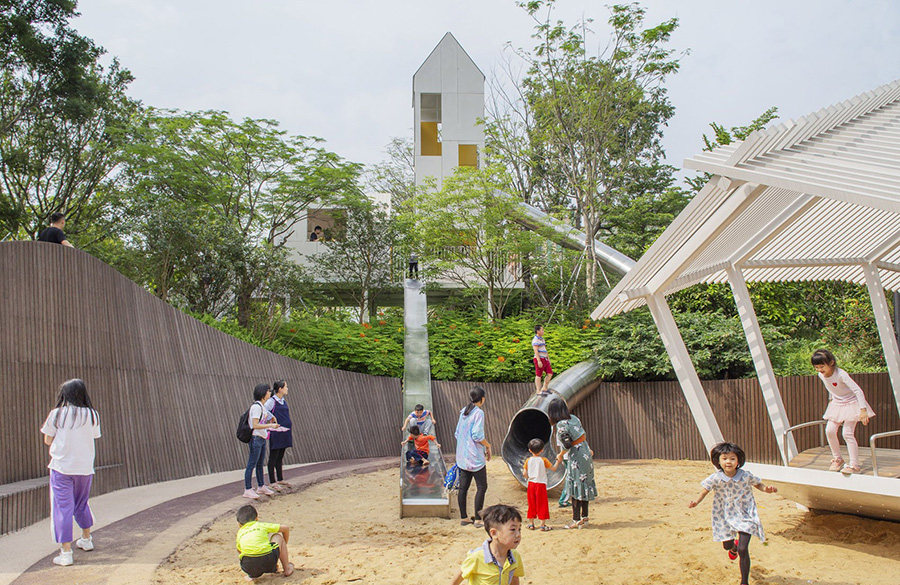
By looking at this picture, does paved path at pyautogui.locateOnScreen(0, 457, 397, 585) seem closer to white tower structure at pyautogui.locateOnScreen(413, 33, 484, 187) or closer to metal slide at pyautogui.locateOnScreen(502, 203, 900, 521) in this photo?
metal slide at pyautogui.locateOnScreen(502, 203, 900, 521)

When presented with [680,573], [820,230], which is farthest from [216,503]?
[820,230]

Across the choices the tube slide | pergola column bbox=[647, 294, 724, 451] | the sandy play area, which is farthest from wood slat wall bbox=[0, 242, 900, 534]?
pergola column bbox=[647, 294, 724, 451]

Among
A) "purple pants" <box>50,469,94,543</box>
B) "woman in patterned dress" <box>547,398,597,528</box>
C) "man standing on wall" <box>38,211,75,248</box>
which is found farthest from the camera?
"man standing on wall" <box>38,211,75,248</box>

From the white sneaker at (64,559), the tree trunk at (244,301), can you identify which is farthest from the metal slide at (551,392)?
the tree trunk at (244,301)

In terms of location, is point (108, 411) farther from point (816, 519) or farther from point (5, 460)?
point (816, 519)

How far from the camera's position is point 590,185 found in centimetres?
1909

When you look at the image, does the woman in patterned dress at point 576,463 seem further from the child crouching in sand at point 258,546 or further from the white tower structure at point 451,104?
the white tower structure at point 451,104

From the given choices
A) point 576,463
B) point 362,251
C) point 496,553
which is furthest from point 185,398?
point 362,251

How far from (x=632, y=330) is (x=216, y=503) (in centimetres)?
962

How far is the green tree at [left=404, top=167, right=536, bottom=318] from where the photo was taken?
1902 centimetres

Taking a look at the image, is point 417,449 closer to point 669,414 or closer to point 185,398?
point 185,398

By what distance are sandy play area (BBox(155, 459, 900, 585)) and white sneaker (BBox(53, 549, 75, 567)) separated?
716 millimetres

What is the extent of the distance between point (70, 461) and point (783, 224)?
7.66 metres

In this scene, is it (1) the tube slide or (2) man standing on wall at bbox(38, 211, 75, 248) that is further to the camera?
(1) the tube slide
